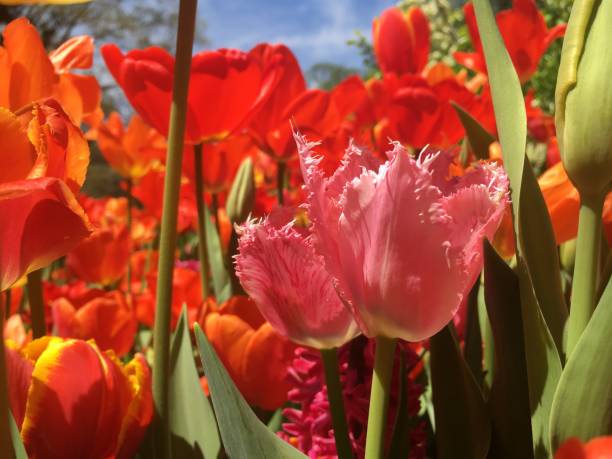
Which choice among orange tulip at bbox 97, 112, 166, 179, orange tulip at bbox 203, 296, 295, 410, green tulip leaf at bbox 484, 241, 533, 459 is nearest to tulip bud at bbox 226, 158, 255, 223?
orange tulip at bbox 203, 296, 295, 410

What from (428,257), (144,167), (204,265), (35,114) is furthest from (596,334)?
(144,167)

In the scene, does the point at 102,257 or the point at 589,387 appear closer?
the point at 589,387

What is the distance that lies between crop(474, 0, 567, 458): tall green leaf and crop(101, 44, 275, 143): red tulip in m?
0.33

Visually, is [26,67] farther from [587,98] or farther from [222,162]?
[222,162]

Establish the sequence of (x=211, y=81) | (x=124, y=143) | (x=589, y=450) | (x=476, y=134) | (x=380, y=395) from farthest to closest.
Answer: (x=124, y=143) < (x=211, y=81) < (x=476, y=134) < (x=380, y=395) < (x=589, y=450)

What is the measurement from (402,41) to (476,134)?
65 centimetres

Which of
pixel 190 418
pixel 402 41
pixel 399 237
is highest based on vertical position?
pixel 402 41

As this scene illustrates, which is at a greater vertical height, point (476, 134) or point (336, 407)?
point (476, 134)

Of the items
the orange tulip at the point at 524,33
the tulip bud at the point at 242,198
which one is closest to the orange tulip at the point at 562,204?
the tulip bud at the point at 242,198

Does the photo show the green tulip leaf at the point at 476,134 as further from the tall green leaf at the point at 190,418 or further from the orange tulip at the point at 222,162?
the orange tulip at the point at 222,162

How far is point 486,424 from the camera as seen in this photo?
1.21 ft

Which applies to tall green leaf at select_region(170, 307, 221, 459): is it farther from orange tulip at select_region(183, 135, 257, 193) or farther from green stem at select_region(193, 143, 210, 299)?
orange tulip at select_region(183, 135, 257, 193)

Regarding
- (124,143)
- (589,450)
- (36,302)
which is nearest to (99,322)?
(36,302)

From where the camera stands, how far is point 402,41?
116cm
